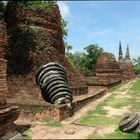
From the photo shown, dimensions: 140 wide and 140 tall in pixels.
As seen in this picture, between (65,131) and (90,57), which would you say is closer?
(65,131)

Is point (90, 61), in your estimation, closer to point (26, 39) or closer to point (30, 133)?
point (26, 39)

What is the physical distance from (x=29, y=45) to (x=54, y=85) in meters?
2.88

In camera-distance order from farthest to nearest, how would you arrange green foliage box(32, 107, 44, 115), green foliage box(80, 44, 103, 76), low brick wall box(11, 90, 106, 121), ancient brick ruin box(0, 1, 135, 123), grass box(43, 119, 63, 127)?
green foliage box(80, 44, 103, 76)
ancient brick ruin box(0, 1, 135, 123)
green foliage box(32, 107, 44, 115)
low brick wall box(11, 90, 106, 121)
grass box(43, 119, 63, 127)

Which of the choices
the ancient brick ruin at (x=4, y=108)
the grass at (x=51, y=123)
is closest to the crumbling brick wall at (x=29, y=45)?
the grass at (x=51, y=123)

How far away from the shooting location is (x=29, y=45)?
40.7ft

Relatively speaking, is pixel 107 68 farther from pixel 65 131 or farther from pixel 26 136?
pixel 26 136

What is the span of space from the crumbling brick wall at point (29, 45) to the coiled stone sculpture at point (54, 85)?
1.25m

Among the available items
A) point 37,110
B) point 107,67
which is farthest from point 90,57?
point 37,110

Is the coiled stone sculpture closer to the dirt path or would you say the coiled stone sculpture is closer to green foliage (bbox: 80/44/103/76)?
the dirt path

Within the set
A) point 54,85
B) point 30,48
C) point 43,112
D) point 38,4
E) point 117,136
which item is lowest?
point 117,136

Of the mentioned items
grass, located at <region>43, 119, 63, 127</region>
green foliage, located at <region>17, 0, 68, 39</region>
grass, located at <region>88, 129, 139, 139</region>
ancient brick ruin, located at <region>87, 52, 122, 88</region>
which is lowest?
grass, located at <region>88, 129, 139, 139</region>

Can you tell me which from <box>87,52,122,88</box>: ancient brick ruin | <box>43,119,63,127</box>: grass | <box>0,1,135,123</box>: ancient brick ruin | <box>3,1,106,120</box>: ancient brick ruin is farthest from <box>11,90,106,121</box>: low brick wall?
<box>87,52,122,88</box>: ancient brick ruin

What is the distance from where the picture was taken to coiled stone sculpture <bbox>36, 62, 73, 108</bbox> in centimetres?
999

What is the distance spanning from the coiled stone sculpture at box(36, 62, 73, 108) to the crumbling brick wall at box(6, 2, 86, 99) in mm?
1247
